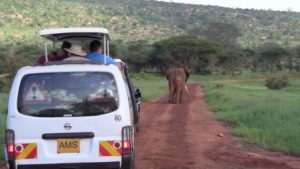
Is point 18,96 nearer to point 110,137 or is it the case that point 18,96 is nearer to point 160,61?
point 110,137

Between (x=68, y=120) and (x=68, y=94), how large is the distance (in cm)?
33

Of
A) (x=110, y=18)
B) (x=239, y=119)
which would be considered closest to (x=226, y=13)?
(x=110, y=18)

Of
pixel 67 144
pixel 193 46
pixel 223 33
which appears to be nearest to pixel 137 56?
pixel 193 46

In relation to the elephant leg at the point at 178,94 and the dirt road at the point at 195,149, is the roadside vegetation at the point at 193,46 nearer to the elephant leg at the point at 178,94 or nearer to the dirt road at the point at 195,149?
the dirt road at the point at 195,149

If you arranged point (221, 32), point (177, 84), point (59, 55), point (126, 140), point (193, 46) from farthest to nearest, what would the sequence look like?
point (221, 32) < point (193, 46) < point (177, 84) < point (59, 55) < point (126, 140)

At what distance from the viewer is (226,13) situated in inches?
4614

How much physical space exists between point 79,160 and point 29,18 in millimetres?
77022

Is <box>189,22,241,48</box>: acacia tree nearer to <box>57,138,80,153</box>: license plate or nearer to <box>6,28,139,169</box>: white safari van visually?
<box>6,28,139,169</box>: white safari van

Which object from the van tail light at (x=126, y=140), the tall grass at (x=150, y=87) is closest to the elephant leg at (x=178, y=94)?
the tall grass at (x=150, y=87)

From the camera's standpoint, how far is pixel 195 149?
11.2 meters

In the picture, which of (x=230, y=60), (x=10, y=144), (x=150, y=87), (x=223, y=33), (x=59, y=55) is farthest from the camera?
(x=223, y=33)

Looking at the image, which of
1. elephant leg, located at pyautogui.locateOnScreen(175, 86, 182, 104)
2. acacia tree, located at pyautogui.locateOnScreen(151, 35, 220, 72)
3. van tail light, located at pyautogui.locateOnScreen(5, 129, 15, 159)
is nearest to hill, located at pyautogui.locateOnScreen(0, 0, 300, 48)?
acacia tree, located at pyautogui.locateOnScreen(151, 35, 220, 72)

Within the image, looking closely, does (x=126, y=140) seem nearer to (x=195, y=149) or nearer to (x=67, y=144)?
(x=67, y=144)

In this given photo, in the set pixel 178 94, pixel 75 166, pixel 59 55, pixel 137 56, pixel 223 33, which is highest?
pixel 59 55
